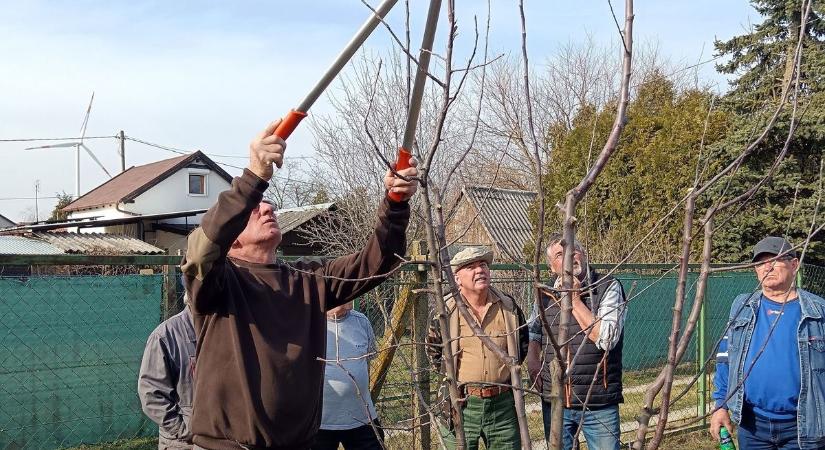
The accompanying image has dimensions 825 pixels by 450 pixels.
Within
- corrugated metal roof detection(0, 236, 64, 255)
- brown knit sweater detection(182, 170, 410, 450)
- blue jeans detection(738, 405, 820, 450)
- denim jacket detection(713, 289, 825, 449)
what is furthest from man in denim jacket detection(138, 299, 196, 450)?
corrugated metal roof detection(0, 236, 64, 255)

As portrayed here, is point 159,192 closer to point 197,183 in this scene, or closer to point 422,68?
point 197,183

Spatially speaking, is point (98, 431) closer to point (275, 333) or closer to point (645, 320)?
point (275, 333)

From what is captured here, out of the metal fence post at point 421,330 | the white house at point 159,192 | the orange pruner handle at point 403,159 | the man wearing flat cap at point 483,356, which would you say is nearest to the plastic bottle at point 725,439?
the man wearing flat cap at point 483,356

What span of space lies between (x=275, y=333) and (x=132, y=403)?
2.60 metres

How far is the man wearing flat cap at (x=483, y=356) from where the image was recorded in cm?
459

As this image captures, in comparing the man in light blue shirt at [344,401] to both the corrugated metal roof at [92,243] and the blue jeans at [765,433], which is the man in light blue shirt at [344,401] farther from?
the corrugated metal roof at [92,243]

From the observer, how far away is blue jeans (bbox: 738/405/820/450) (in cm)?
420

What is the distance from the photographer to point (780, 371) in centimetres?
425

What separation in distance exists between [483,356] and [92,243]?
15.3m

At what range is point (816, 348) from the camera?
4250 millimetres

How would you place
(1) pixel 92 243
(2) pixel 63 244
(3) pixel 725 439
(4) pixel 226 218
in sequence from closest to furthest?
(4) pixel 226 218
(3) pixel 725 439
(2) pixel 63 244
(1) pixel 92 243

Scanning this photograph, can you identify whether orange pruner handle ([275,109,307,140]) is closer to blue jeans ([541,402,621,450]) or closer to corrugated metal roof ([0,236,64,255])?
blue jeans ([541,402,621,450])

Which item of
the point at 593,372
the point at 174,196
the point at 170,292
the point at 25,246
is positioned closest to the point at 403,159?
the point at 593,372

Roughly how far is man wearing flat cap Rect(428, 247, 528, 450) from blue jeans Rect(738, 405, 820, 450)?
1232 mm
